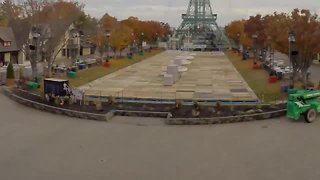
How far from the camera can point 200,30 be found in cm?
14050

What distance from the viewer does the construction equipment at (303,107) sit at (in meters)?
21.4

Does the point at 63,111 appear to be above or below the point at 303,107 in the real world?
below

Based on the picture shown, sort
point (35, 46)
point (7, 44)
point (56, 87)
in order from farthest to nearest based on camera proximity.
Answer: point (7, 44), point (35, 46), point (56, 87)

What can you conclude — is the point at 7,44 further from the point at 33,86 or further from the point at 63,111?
the point at 63,111

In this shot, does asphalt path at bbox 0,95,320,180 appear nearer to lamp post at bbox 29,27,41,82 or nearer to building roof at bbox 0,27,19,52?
lamp post at bbox 29,27,41,82

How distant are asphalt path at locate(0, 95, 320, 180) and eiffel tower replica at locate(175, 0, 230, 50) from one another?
350 feet

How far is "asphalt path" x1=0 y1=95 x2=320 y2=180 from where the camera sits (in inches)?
549

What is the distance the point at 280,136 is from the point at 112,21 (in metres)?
68.8

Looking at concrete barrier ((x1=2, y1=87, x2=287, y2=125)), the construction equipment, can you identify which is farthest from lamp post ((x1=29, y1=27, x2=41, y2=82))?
the construction equipment

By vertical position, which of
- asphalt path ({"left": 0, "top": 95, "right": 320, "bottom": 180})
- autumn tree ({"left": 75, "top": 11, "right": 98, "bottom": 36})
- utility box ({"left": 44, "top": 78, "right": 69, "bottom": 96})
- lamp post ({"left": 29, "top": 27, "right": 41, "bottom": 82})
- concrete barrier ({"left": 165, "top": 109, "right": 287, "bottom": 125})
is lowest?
asphalt path ({"left": 0, "top": 95, "right": 320, "bottom": 180})

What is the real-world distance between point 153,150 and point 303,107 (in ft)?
29.8

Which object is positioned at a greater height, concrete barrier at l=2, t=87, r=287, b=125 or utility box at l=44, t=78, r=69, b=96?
utility box at l=44, t=78, r=69, b=96

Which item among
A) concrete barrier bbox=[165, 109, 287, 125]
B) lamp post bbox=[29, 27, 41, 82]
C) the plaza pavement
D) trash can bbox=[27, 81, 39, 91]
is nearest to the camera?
concrete barrier bbox=[165, 109, 287, 125]

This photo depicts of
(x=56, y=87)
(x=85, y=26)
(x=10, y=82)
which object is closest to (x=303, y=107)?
(x=56, y=87)
